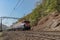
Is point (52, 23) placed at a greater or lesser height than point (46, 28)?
greater

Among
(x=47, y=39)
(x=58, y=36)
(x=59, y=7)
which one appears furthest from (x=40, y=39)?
(x=59, y=7)

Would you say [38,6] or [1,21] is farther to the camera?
[1,21]

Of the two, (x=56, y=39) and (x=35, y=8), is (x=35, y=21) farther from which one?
(x=56, y=39)

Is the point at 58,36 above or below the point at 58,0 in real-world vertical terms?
below

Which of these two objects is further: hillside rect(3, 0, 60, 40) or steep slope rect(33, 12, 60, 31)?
steep slope rect(33, 12, 60, 31)

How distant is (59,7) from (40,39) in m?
3.90

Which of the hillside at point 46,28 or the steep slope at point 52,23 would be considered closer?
the hillside at point 46,28

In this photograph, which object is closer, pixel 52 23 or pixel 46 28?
pixel 52 23

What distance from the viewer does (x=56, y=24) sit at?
223 inches

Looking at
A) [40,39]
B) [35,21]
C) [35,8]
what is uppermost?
[35,8]

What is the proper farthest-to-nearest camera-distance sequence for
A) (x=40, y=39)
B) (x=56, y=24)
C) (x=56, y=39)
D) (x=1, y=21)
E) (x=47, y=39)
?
(x=1, y=21), (x=56, y=24), (x=40, y=39), (x=47, y=39), (x=56, y=39)

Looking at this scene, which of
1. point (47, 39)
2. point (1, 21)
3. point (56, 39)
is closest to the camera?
point (56, 39)

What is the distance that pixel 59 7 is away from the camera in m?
7.16

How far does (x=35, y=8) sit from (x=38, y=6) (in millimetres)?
291
